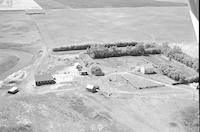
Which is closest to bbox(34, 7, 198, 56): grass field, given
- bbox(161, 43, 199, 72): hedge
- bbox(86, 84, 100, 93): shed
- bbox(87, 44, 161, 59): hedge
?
bbox(161, 43, 199, 72): hedge

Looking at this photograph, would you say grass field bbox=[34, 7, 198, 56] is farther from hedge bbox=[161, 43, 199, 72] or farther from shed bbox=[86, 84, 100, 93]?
shed bbox=[86, 84, 100, 93]

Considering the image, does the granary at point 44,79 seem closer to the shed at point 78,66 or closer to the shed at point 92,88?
the shed at point 92,88

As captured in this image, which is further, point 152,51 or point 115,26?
point 115,26

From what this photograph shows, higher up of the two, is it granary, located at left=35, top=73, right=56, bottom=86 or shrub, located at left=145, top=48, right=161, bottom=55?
shrub, located at left=145, top=48, right=161, bottom=55

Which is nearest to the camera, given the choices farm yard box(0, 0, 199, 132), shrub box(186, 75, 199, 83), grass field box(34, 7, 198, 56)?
farm yard box(0, 0, 199, 132)

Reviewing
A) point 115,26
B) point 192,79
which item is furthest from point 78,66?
point 115,26

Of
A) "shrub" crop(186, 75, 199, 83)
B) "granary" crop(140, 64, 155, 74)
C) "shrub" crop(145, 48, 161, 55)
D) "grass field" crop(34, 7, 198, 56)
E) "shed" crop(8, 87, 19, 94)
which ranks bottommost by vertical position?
"shrub" crop(186, 75, 199, 83)

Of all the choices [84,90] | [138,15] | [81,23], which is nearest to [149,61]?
[84,90]

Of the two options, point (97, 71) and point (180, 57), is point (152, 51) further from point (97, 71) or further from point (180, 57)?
point (97, 71)

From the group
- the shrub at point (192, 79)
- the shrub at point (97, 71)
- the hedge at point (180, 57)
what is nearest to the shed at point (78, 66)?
the shrub at point (97, 71)
